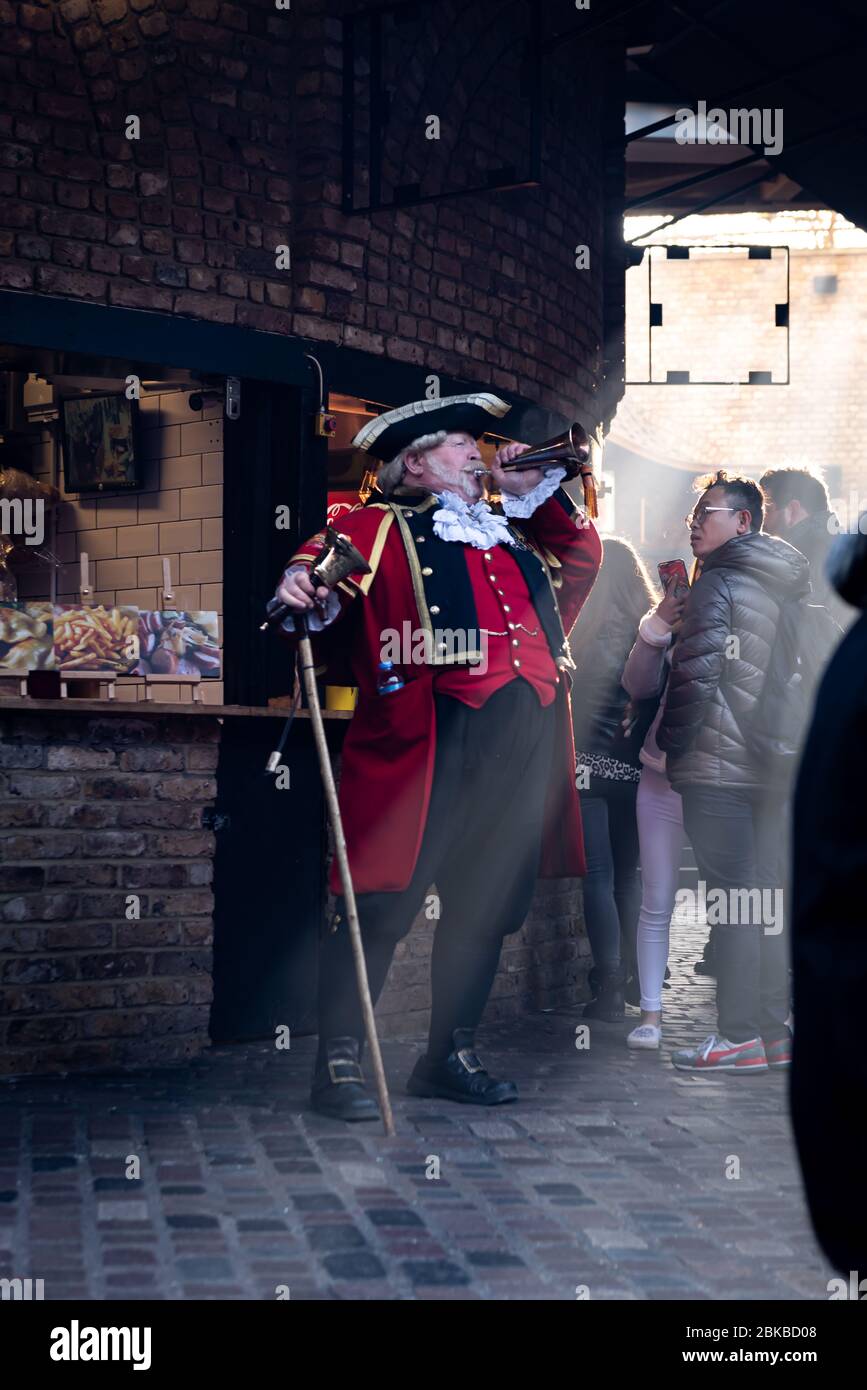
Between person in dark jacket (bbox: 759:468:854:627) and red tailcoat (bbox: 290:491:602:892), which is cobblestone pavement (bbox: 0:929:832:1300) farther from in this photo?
person in dark jacket (bbox: 759:468:854:627)

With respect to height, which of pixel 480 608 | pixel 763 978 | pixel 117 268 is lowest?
pixel 763 978

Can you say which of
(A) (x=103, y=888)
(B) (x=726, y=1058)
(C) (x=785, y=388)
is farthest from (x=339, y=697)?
(C) (x=785, y=388)

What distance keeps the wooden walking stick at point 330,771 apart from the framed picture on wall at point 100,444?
2065 millimetres

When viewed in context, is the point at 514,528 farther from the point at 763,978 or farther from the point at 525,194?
the point at 525,194

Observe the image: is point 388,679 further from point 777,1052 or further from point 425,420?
point 777,1052

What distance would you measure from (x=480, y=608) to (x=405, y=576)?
0.25m

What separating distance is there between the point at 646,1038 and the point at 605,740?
4.28 feet

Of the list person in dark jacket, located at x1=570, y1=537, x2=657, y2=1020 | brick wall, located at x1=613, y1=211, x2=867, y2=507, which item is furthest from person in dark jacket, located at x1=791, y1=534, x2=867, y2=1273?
brick wall, located at x1=613, y1=211, x2=867, y2=507

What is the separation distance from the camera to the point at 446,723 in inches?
197

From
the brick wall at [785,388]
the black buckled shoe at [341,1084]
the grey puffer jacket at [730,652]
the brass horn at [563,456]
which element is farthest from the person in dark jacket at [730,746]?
the brick wall at [785,388]

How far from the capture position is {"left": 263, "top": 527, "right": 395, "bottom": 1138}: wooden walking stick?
4.62 metres

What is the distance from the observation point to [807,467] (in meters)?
6.95

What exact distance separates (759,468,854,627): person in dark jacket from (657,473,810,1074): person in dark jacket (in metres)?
1.05

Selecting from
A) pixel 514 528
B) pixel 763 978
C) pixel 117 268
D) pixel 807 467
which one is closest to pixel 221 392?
pixel 117 268
